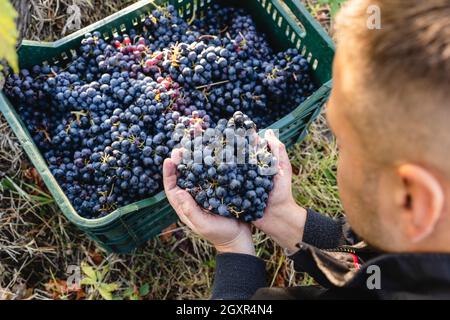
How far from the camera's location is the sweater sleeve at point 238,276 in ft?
5.19

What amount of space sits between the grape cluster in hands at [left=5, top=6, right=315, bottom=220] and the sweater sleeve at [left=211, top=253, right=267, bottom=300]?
167mm

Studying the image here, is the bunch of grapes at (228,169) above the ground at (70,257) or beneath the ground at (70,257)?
above

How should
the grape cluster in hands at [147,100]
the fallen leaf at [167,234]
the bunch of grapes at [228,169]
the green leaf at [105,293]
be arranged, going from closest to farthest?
1. the bunch of grapes at [228,169]
2. the grape cluster in hands at [147,100]
3. the green leaf at [105,293]
4. the fallen leaf at [167,234]

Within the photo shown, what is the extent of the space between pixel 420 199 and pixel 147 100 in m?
0.93

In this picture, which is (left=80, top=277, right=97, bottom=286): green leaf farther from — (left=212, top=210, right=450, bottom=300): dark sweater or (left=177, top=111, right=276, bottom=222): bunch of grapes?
(left=177, top=111, right=276, bottom=222): bunch of grapes

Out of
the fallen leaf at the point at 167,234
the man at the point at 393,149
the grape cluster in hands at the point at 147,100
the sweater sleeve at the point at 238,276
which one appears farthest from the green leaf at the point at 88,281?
the man at the point at 393,149

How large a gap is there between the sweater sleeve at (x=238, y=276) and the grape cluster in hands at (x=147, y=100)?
0.55ft

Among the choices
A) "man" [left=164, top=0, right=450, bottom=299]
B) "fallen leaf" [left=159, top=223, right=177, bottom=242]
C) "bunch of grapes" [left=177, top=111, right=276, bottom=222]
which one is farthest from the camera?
"fallen leaf" [left=159, top=223, right=177, bottom=242]

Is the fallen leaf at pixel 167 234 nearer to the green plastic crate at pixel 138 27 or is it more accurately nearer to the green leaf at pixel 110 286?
the green plastic crate at pixel 138 27

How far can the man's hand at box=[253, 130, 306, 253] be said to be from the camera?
63.4 inches

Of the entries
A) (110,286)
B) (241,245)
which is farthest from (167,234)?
(241,245)

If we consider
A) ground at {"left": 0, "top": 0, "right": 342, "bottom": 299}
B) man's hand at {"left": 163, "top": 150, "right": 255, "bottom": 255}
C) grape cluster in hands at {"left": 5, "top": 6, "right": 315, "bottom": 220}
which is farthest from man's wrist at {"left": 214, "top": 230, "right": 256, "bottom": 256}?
ground at {"left": 0, "top": 0, "right": 342, "bottom": 299}

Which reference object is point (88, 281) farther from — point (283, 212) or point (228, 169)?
point (228, 169)
